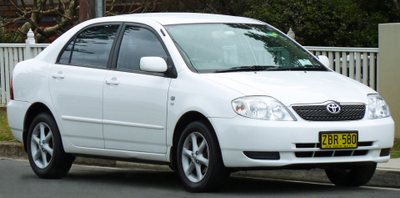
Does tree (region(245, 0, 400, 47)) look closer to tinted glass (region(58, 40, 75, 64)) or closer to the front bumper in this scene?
tinted glass (region(58, 40, 75, 64))

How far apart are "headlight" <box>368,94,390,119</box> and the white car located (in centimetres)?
1

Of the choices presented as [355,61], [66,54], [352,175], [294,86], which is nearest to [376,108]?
[294,86]

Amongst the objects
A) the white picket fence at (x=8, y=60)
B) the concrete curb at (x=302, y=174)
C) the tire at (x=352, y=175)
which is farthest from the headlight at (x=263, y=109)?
the white picket fence at (x=8, y=60)

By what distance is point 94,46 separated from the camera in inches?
308

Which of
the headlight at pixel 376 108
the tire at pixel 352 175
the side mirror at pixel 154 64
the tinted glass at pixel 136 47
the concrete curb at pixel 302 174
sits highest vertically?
the tinted glass at pixel 136 47

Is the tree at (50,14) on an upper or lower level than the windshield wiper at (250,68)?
upper

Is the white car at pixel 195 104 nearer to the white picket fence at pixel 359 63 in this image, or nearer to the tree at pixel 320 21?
the white picket fence at pixel 359 63

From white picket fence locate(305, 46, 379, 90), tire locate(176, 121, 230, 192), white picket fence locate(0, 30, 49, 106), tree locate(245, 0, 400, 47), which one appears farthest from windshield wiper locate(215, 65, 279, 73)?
tree locate(245, 0, 400, 47)

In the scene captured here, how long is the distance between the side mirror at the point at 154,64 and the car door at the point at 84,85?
0.79 meters

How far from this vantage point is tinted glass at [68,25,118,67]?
301 inches

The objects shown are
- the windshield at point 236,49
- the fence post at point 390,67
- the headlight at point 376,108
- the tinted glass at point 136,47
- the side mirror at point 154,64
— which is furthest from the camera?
the fence post at point 390,67

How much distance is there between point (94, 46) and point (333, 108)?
2804 millimetres

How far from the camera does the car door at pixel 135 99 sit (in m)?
6.82

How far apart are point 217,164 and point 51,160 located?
7.72 ft
